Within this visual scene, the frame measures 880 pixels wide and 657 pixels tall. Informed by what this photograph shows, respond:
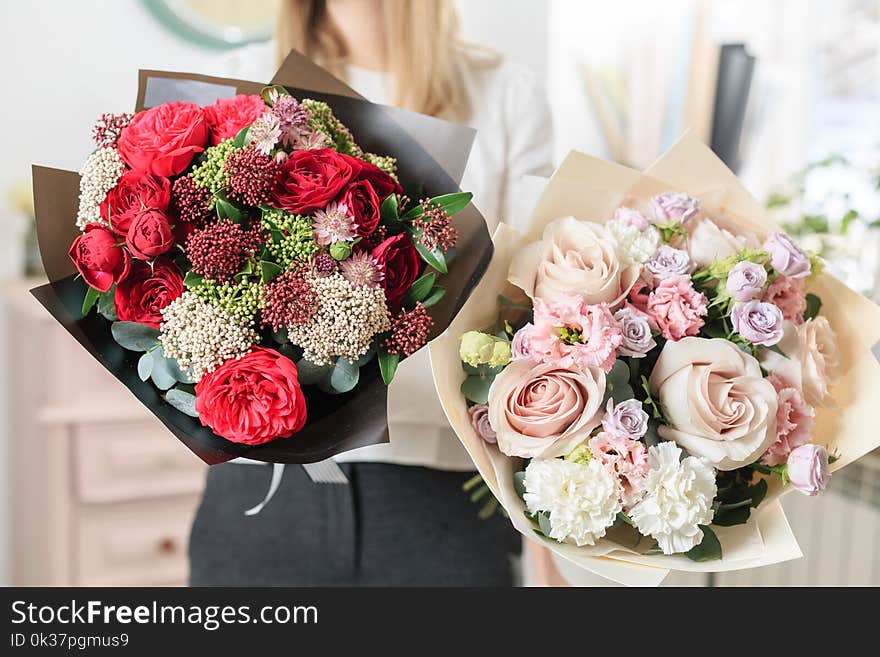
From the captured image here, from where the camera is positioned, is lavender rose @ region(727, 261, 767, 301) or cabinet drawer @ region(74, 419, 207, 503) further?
cabinet drawer @ region(74, 419, 207, 503)

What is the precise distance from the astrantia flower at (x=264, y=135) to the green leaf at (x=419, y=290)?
16 centimetres

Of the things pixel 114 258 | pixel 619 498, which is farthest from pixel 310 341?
pixel 619 498

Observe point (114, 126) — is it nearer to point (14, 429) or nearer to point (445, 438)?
point (445, 438)

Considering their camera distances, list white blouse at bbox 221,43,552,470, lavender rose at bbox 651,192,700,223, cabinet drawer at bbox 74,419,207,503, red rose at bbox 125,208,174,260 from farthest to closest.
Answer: cabinet drawer at bbox 74,419,207,503 < white blouse at bbox 221,43,552,470 < lavender rose at bbox 651,192,700,223 < red rose at bbox 125,208,174,260

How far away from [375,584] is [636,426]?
520 mm

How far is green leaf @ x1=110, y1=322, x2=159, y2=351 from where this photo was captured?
0.65 meters

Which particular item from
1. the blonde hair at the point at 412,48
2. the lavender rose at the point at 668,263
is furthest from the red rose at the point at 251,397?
the blonde hair at the point at 412,48

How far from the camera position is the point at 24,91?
1794 mm

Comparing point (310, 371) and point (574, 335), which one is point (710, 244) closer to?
point (574, 335)

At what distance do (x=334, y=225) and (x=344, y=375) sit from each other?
0.12 meters

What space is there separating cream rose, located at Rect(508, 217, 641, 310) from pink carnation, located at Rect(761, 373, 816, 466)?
6.0 inches

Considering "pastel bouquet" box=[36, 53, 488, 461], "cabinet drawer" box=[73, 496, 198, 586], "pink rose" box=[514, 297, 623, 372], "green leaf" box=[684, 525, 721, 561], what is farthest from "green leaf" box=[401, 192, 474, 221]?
"cabinet drawer" box=[73, 496, 198, 586]

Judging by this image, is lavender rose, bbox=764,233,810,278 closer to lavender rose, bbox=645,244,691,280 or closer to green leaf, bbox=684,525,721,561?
lavender rose, bbox=645,244,691,280

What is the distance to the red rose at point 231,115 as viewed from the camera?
66 centimetres
